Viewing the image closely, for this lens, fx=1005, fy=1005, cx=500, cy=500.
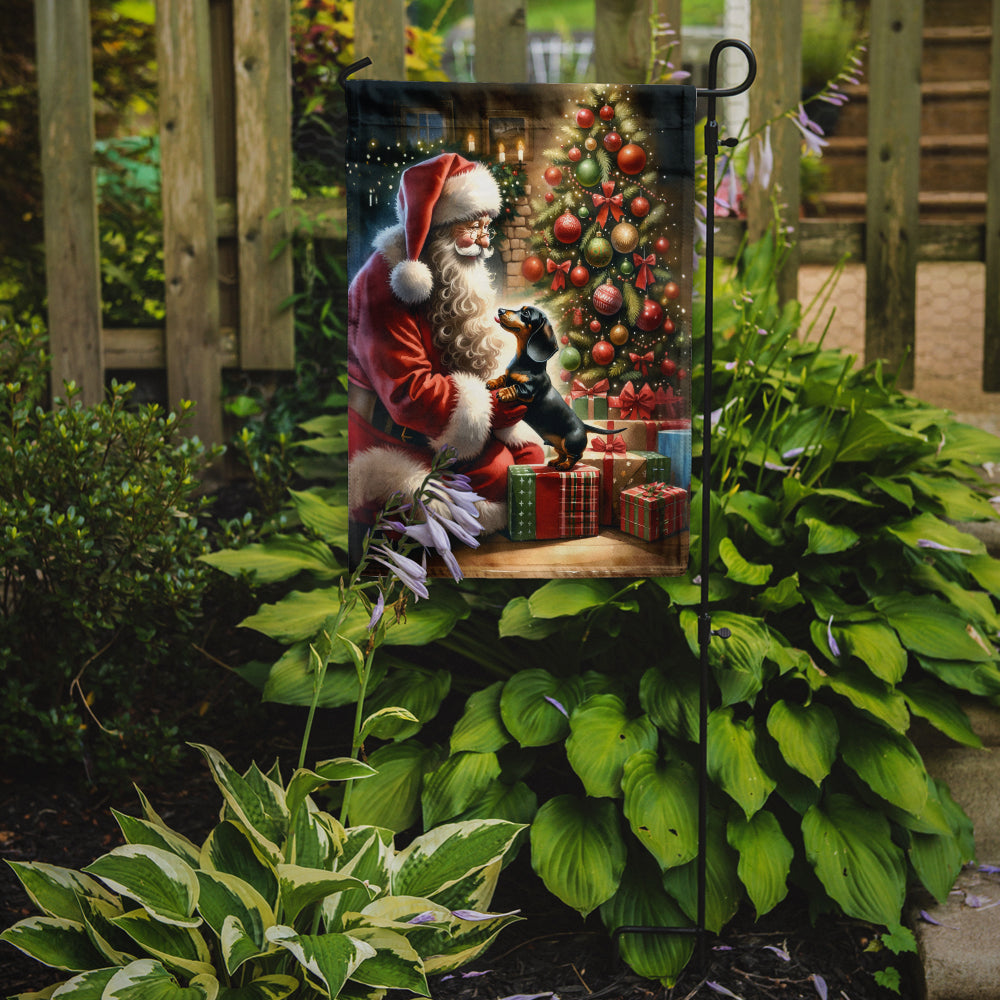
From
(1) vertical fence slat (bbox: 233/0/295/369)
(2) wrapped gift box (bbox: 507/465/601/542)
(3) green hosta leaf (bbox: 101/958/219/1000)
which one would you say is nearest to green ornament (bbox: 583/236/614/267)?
(2) wrapped gift box (bbox: 507/465/601/542)

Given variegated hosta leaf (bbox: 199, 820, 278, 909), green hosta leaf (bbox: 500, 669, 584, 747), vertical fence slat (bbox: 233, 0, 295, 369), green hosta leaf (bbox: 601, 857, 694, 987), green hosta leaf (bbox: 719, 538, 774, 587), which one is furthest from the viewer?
vertical fence slat (bbox: 233, 0, 295, 369)

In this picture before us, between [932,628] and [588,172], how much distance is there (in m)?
1.20

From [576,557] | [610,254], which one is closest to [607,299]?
[610,254]

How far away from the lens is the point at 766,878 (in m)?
1.86

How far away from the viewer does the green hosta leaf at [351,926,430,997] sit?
1.48m

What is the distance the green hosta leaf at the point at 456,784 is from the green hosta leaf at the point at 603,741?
163mm

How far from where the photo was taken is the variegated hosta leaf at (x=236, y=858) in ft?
5.41

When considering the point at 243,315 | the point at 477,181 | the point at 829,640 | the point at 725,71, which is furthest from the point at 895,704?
the point at 725,71

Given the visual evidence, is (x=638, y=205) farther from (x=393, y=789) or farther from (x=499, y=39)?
(x=499, y=39)

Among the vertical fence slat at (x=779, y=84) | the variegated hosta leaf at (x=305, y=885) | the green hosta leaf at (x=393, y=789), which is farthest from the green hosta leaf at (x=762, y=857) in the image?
the vertical fence slat at (x=779, y=84)

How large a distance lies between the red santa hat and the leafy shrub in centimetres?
96

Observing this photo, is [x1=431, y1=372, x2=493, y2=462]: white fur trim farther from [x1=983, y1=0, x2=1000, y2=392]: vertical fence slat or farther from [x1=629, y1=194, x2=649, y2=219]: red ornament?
[x1=983, y1=0, x2=1000, y2=392]: vertical fence slat

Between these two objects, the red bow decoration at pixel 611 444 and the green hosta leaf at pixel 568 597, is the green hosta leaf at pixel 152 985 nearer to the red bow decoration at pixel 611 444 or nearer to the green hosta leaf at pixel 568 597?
the green hosta leaf at pixel 568 597

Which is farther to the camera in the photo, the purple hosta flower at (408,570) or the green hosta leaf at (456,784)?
the green hosta leaf at (456,784)
